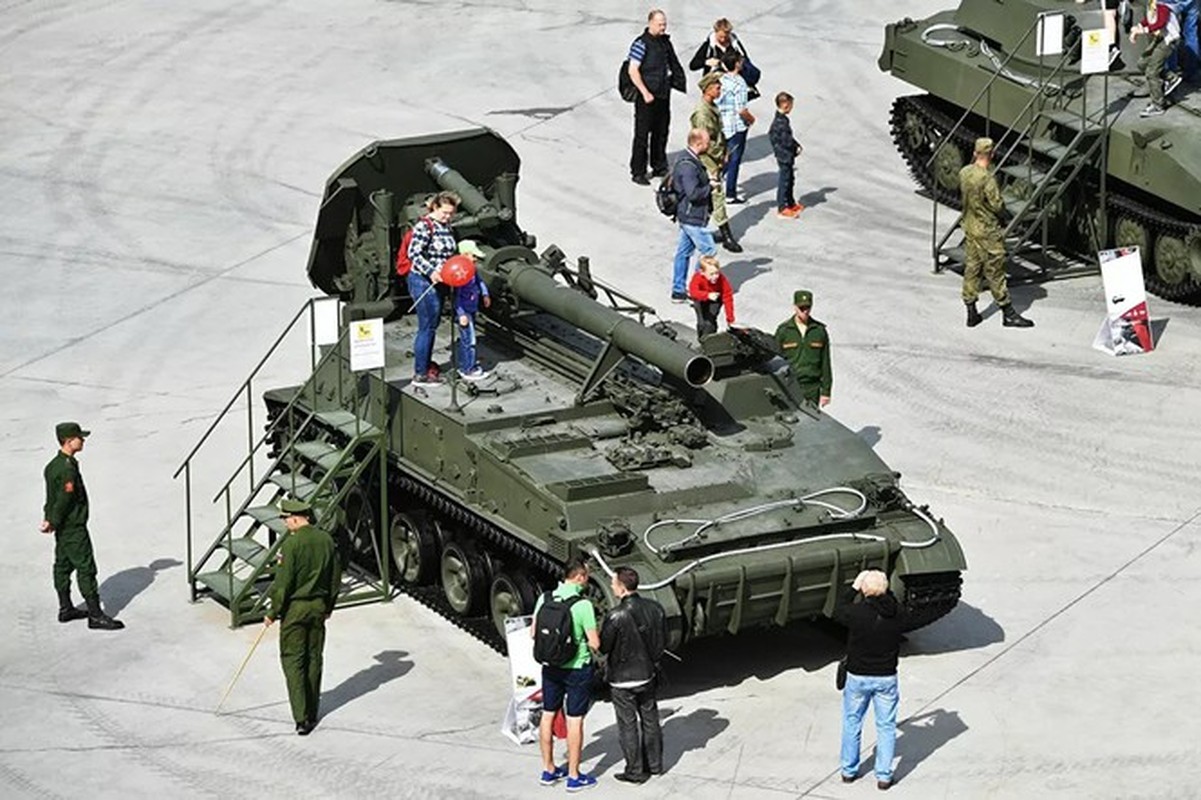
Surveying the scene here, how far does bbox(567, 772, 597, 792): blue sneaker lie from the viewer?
18828 mm

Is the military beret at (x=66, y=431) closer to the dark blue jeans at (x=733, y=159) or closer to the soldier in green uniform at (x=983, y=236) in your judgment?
the soldier in green uniform at (x=983, y=236)

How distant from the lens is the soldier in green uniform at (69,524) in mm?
21438

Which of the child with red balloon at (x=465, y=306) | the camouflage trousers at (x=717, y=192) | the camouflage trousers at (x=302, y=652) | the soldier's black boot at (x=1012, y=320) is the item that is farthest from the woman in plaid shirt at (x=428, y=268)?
the soldier's black boot at (x=1012, y=320)

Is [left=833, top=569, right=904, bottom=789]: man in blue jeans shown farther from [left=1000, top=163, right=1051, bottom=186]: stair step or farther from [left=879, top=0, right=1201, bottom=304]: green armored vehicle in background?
[left=1000, top=163, right=1051, bottom=186]: stair step

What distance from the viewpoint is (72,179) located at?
33469mm

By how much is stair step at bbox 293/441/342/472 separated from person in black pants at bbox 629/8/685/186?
10.4m

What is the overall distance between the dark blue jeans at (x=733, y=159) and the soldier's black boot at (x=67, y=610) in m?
11.7

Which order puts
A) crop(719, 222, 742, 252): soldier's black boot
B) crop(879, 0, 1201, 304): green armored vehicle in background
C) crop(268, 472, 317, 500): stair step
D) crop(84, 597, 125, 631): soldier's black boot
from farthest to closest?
crop(719, 222, 742, 252): soldier's black boot < crop(879, 0, 1201, 304): green armored vehicle in background < crop(268, 472, 317, 500): stair step < crop(84, 597, 125, 631): soldier's black boot

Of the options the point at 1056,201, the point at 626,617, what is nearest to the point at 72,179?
the point at 1056,201

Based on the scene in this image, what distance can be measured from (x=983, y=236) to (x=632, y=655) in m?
10.9

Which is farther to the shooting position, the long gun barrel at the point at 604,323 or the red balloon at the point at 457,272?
the red balloon at the point at 457,272

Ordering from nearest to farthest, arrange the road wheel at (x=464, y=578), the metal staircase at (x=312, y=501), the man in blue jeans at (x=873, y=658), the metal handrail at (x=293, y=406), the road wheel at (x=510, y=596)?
the man in blue jeans at (x=873, y=658) < the road wheel at (x=510, y=596) < the road wheel at (x=464, y=578) < the metal staircase at (x=312, y=501) < the metal handrail at (x=293, y=406)

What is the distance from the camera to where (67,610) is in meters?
21.8

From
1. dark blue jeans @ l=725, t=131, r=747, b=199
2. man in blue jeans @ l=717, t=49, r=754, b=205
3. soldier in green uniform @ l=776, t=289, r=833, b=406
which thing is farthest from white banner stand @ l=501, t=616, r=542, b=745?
dark blue jeans @ l=725, t=131, r=747, b=199
